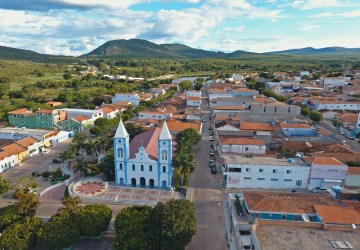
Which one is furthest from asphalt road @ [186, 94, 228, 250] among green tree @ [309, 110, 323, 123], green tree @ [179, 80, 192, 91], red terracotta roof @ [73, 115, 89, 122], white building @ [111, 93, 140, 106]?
green tree @ [179, 80, 192, 91]

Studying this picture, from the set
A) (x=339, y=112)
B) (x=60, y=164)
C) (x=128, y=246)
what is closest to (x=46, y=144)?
(x=60, y=164)

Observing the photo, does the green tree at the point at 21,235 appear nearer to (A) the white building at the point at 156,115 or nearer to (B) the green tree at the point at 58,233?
(B) the green tree at the point at 58,233

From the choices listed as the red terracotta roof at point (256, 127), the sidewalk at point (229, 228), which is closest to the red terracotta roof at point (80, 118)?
the red terracotta roof at point (256, 127)

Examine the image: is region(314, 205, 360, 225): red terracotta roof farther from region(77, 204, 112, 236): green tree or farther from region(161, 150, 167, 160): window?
region(77, 204, 112, 236): green tree

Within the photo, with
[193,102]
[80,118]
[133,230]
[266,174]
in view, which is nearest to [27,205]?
[133,230]

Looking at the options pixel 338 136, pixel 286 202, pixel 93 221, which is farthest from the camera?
pixel 338 136

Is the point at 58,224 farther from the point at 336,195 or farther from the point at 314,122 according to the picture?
the point at 314,122

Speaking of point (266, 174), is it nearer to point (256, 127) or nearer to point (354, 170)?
point (354, 170)
